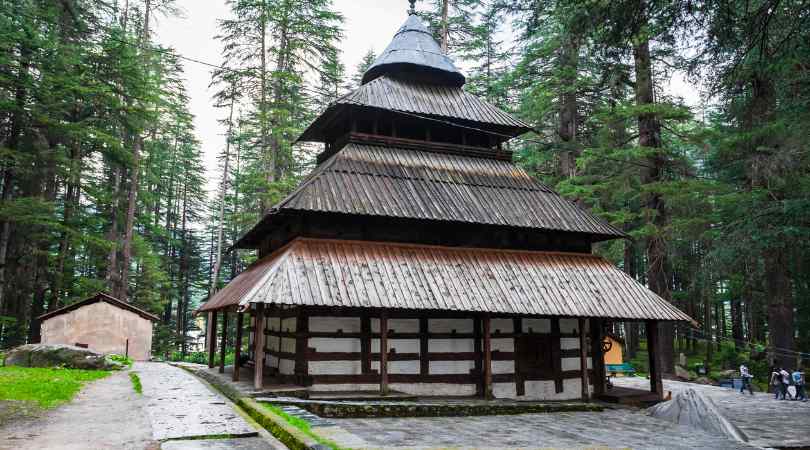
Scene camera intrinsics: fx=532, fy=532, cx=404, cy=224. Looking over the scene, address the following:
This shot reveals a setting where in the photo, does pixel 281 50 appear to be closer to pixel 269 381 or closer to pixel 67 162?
pixel 67 162

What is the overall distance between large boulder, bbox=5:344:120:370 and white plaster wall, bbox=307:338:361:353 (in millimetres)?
10299

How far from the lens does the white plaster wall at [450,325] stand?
1464cm

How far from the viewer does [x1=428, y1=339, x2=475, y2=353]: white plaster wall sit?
47.8 ft

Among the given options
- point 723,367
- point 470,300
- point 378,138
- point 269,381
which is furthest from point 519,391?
point 723,367

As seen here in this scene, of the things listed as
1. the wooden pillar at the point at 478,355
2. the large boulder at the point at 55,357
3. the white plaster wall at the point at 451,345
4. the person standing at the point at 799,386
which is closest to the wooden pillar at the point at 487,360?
the wooden pillar at the point at 478,355

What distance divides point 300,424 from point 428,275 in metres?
6.22

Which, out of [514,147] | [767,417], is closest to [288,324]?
[767,417]

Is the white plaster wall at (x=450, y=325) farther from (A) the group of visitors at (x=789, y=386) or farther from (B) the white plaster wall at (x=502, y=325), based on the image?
(A) the group of visitors at (x=789, y=386)

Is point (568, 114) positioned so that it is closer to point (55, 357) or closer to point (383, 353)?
point (383, 353)

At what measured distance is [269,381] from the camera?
45.6 feet

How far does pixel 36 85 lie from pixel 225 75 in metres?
9.19

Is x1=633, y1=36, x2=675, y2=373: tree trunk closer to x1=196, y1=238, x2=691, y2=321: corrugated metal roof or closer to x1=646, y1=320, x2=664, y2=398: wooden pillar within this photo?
x1=646, y1=320, x2=664, y2=398: wooden pillar

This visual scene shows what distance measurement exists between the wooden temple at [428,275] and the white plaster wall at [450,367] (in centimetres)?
4

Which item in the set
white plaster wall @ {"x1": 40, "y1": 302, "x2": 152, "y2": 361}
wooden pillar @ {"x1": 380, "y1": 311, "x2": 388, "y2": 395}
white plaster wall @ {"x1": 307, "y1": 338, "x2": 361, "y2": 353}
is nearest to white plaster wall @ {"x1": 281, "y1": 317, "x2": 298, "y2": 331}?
white plaster wall @ {"x1": 307, "y1": 338, "x2": 361, "y2": 353}
